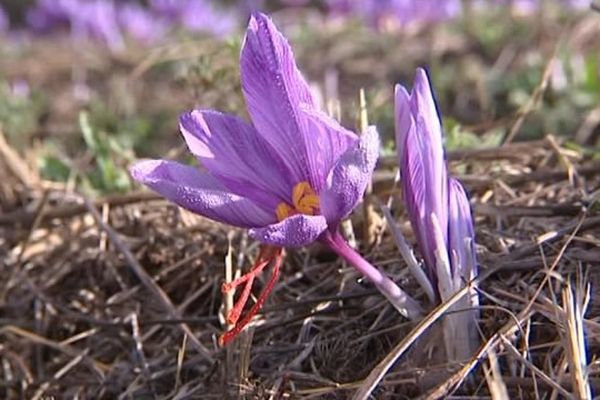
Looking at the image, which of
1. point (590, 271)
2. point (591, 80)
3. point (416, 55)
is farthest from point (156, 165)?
point (416, 55)

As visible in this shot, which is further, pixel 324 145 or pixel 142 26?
pixel 142 26

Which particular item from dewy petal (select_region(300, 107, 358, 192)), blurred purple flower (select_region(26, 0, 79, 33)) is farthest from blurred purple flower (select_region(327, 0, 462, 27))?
dewy petal (select_region(300, 107, 358, 192))

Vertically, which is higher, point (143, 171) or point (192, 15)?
point (143, 171)

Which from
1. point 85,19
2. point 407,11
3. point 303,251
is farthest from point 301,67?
point 303,251

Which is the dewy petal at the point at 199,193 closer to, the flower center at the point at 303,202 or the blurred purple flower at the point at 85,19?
the flower center at the point at 303,202

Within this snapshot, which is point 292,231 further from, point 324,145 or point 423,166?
A: point 423,166

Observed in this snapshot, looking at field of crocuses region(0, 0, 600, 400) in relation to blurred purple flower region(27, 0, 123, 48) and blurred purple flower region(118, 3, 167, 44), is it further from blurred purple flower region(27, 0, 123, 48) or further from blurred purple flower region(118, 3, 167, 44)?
blurred purple flower region(118, 3, 167, 44)
